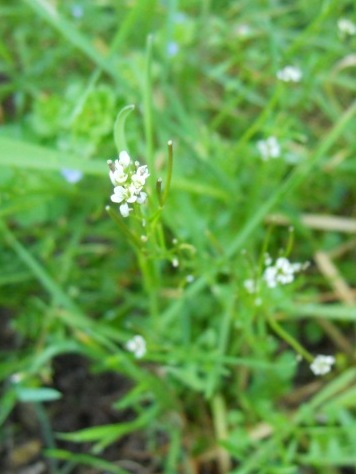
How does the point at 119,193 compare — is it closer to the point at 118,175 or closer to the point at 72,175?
the point at 118,175

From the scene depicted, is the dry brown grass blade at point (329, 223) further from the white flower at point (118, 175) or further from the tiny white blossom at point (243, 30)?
the white flower at point (118, 175)

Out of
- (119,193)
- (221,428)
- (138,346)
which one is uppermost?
(119,193)

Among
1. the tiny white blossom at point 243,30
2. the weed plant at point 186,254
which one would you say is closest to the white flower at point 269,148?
the weed plant at point 186,254

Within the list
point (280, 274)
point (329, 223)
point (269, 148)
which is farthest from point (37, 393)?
point (329, 223)

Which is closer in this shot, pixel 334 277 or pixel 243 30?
pixel 334 277

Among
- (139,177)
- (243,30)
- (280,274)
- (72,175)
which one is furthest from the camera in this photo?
(243,30)

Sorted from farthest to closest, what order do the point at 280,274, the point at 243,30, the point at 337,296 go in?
the point at 243,30 < the point at 337,296 < the point at 280,274

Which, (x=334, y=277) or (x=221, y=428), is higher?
(x=334, y=277)

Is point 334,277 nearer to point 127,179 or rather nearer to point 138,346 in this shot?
point 138,346

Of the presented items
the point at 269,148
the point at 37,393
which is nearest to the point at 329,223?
the point at 269,148

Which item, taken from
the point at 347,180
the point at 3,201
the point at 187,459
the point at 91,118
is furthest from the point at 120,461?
the point at 347,180
